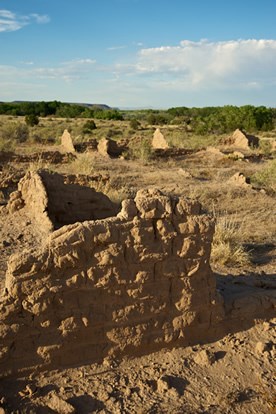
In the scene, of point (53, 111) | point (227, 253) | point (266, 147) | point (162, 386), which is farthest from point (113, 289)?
point (53, 111)

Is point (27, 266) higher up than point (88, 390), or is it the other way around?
point (27, 266)

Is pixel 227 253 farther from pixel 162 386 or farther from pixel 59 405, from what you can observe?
pixel 59 405

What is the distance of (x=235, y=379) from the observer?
4.39 meters

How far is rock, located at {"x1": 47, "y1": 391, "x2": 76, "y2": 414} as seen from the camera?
12.2ft

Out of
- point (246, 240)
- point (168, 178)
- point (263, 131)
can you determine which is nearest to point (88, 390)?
point (246, 240)

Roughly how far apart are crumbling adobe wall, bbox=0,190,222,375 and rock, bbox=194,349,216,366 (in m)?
0.23

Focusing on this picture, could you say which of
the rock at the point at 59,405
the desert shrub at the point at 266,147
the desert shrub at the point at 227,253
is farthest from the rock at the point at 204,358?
the desert shrub at the point at 266,147

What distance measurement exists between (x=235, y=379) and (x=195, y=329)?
0.64 m

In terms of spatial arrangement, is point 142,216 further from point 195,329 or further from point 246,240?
point 246,240

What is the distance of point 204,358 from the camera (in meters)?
4.56

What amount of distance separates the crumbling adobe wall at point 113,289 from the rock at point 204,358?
8.9 inches

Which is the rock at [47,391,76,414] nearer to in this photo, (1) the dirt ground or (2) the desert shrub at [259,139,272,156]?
(1) the dirt ground

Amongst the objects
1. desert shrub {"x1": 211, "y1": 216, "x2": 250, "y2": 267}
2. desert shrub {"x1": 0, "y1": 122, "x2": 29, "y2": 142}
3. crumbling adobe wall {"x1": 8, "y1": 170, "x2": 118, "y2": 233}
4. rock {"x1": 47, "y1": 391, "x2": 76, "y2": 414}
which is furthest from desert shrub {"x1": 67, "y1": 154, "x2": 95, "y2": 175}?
rock {"x1": 47, "y1": 391, "x2": 76, "y2": 414}

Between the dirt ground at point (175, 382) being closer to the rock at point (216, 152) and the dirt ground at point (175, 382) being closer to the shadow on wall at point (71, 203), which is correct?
the shadow on wall at point (71, 203)
